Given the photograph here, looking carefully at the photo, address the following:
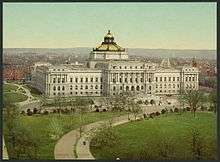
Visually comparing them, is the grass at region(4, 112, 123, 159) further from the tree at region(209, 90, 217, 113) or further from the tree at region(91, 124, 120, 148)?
the tree at region(209, 90, 217, 113)

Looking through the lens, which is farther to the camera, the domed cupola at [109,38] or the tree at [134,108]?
the tree at [134,108]

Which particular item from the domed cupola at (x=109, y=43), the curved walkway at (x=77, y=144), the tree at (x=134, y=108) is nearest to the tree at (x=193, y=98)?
the curved walkway at (x=77, y=144)

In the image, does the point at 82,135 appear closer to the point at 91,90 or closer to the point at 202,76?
the point at 91,90

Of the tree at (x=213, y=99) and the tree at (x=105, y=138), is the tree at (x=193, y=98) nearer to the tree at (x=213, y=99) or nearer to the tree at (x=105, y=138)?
the tree at (x=213, y=99)

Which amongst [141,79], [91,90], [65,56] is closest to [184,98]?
[141,79]

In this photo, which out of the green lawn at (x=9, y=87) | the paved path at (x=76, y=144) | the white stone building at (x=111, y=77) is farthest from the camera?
the white stone building at (x=111, y=77)

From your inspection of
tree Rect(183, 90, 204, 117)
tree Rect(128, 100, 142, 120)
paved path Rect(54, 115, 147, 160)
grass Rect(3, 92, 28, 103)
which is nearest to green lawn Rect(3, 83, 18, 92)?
grass Rect(3, 92, 28, 103)
